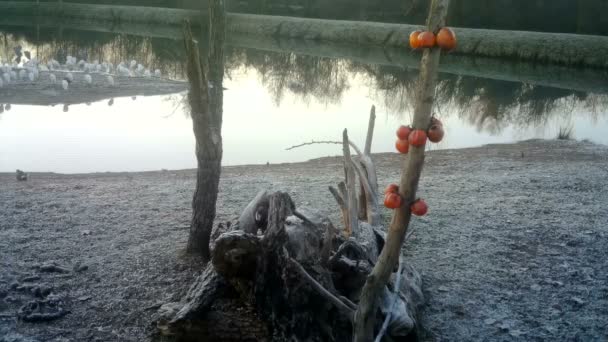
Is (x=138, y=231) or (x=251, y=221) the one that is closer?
(x=251, y=221)

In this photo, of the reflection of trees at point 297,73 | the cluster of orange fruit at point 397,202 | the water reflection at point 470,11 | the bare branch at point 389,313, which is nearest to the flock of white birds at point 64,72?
the reflection of trees at point 297,73

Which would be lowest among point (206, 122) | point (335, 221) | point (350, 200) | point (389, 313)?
point (389, 313)

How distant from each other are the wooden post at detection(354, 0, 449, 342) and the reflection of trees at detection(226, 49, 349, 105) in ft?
53.1

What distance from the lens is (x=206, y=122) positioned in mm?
5371

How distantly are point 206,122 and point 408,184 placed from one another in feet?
9.05

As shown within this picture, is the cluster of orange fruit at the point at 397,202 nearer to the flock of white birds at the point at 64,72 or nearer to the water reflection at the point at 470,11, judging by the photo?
the flock of white birds at the point at 64,72

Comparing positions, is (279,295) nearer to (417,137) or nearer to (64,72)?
(417,137)

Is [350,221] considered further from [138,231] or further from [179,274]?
[138,231]

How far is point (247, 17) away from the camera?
38031 millimetres

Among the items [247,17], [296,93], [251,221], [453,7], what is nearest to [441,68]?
[296,93]

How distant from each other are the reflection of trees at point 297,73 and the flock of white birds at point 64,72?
182 inches

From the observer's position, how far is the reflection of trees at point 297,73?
2139 cm

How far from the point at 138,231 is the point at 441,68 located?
22.0 metres

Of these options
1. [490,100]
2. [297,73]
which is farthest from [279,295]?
[297,73]
